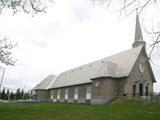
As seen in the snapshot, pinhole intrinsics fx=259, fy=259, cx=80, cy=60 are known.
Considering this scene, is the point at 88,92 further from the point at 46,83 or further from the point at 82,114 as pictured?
the point at 82,114

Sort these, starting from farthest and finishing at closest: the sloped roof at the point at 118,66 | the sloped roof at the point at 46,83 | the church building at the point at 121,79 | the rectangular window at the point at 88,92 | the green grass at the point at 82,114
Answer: the sloped roof at the point at 46,83 → the rectangular window at the point at 88,92 → the sloped roof at the point at 118,66 → the church building at the point at 121,79 → the green grass at the point at 82,114

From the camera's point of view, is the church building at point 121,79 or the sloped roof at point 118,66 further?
the sloped roof at point 118,66

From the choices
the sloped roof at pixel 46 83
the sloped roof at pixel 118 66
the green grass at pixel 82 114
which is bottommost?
the green grass at pixel 82 114

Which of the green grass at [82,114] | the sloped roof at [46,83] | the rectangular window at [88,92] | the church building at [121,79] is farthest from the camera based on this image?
the sloped roof at [46,83]

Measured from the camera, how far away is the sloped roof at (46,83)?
64.8 metres

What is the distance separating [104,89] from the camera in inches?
1442

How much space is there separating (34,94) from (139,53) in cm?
3872

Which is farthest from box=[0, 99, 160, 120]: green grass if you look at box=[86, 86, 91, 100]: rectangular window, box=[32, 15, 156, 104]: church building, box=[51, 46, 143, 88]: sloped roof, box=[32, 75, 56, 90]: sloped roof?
box=[32, 75, 56, 90]: sloped roof

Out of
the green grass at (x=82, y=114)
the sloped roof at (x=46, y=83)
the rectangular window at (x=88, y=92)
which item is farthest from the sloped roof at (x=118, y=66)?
the sloped roof at (x=46, y=83)

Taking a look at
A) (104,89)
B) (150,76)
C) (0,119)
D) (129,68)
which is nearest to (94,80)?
(104,89)

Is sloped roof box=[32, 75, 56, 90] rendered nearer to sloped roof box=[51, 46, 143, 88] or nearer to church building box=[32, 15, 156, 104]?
sloped roof box=[51, 46, 143, 88]

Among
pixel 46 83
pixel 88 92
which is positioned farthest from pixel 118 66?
pixel 46 83

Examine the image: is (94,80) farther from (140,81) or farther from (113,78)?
(140,81)

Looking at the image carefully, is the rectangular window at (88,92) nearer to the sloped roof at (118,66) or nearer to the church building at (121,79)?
the church building at (121,79)
